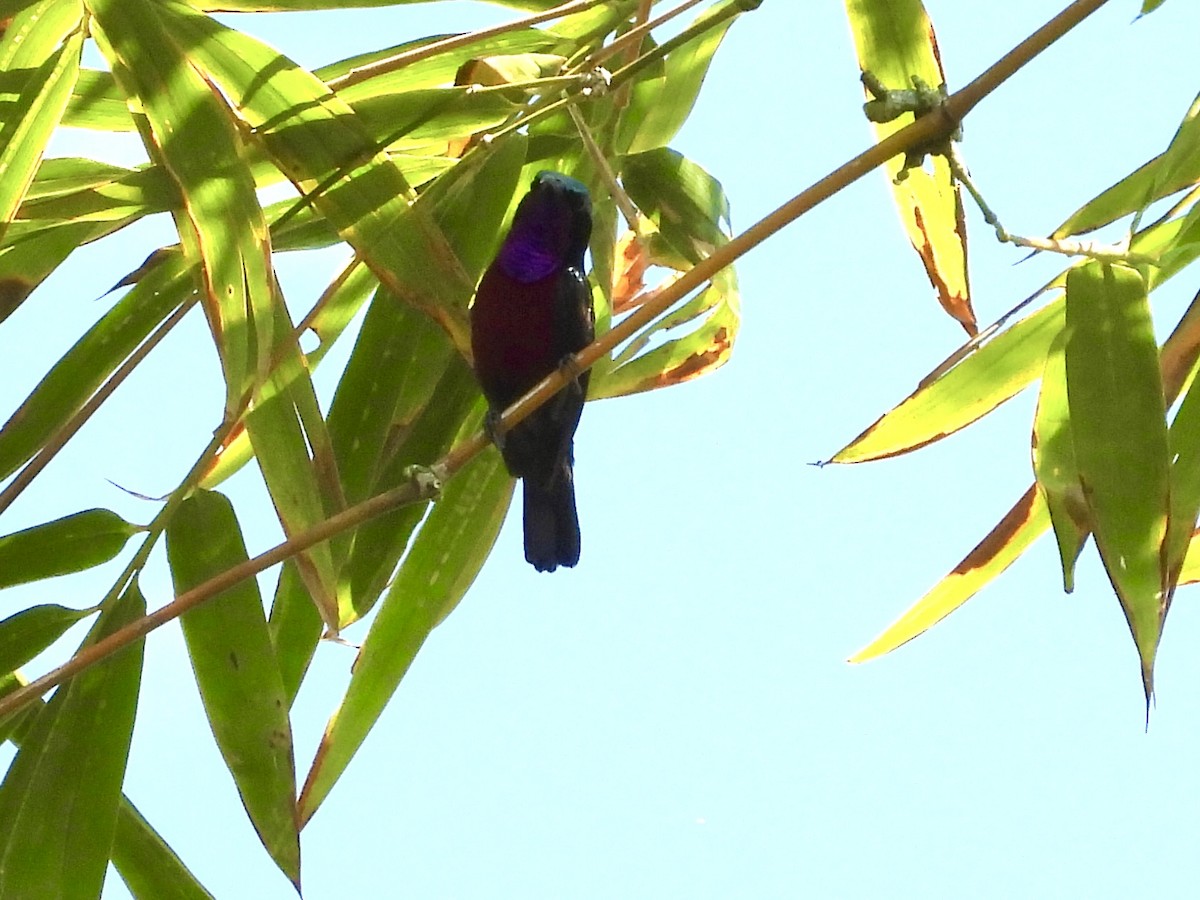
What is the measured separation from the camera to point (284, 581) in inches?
67.7

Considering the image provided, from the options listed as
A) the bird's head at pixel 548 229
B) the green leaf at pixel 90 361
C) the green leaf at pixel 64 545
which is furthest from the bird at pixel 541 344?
the green leaf at pixel 64 545

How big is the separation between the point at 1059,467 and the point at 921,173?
0.47 m

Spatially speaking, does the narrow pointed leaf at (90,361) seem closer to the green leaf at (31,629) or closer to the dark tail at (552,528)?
the green leaf at (31,629)

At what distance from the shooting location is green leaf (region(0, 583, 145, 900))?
1449mm

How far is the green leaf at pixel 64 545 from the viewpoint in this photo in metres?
1.59

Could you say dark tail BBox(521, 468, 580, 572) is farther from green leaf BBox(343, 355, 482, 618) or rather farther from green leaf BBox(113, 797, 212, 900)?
green leaf BBox(113, 797, 212, 900)

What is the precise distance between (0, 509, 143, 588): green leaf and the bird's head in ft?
2.42

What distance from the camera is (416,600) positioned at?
162cm

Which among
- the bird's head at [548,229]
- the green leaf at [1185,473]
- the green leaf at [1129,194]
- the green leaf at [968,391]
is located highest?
the bird's head at [548,229]

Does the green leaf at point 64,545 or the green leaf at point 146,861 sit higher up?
the green leaf at point 64,545

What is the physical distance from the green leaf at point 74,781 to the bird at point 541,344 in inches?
27.2

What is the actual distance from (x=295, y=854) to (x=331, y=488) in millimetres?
387

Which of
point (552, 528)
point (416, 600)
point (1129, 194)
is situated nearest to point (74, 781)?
point (416, 600)

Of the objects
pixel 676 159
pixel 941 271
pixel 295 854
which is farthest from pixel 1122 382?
pixel 295 854
